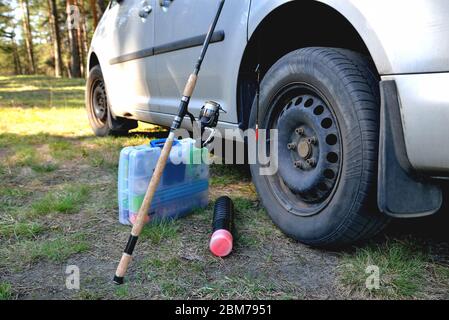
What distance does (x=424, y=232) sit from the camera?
1885mm

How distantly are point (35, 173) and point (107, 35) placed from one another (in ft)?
5.13

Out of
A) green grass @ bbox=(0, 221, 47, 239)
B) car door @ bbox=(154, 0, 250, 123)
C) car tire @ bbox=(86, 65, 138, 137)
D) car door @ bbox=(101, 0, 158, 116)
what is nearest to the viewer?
green grass @ bbox=(0, 221, 47, 239)

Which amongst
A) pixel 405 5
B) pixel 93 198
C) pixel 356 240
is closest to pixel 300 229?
pixel 356 240

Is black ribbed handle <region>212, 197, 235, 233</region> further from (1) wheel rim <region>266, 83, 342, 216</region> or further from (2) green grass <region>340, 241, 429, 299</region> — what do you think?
(2) green grass <region>340, 241, 429, 299</region>

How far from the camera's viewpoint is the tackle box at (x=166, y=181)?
77.9 inches

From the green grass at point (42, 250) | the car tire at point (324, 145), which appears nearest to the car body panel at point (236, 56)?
the car tire at point (324, 145)

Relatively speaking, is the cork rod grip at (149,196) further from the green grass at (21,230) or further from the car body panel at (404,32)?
the car body panel at (404,32)

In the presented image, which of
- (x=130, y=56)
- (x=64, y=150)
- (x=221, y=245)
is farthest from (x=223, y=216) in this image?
(x=64, y=150)

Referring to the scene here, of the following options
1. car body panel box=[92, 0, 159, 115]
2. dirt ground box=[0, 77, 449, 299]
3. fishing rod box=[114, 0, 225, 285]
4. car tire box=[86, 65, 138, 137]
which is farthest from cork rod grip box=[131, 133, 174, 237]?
car tire box=[86, 65, 138, 137]

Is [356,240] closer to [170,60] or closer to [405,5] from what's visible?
[405,5]

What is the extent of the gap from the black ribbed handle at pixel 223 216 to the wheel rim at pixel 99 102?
2568 mm

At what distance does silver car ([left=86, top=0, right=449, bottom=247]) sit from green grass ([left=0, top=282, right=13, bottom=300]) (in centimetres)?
111

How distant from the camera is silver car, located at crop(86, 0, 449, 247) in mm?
1326

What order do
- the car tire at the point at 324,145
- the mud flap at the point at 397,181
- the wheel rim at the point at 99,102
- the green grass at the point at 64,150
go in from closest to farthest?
the mud flap at the point at 397,181, the car tire at the point at 324,145, the green grass at the point at 64,150, the wheel rim at the point at 99,102
